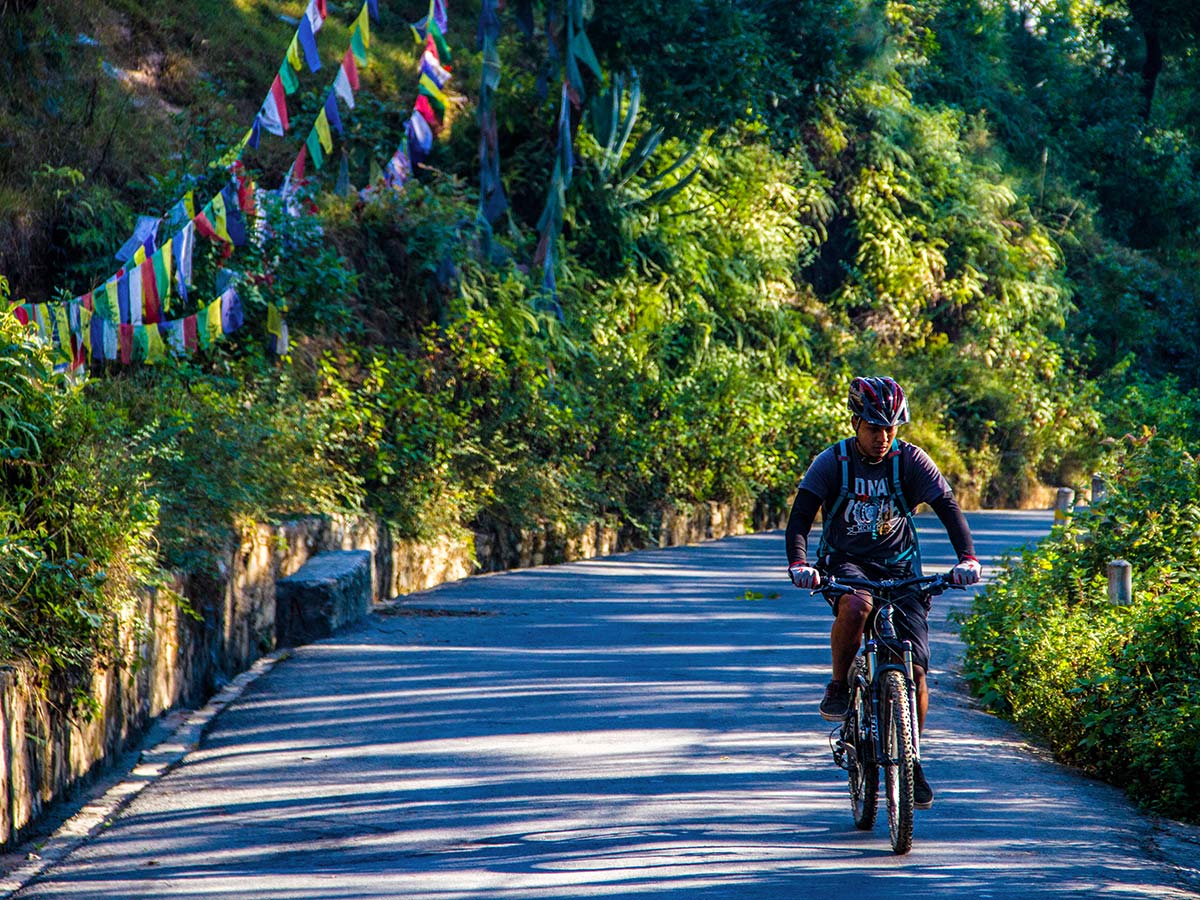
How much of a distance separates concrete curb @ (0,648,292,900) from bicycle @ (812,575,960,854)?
3.27 m

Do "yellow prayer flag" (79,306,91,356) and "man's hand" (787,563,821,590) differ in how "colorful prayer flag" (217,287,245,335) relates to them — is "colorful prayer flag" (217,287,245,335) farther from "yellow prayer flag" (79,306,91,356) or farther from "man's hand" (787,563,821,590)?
"man's hand" (787,563,821,590)

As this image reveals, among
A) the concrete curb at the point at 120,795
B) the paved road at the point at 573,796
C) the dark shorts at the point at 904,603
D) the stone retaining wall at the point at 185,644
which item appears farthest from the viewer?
the dark shorts at the point at 904,603

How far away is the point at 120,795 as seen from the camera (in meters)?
7.64

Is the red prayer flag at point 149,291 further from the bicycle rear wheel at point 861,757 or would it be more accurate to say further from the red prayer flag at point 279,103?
the bicycle rear wheel at point 861,757

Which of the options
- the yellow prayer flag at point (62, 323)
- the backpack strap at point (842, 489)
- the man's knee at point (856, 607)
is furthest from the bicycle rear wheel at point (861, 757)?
the yellow prayer flag at point (62, 323)

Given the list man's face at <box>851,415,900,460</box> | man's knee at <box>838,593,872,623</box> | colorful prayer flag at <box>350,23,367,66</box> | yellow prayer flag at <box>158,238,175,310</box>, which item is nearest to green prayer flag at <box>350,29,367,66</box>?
colorful prayer flag at <box>350,23,367,66</box>

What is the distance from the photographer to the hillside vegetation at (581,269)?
11984 mm

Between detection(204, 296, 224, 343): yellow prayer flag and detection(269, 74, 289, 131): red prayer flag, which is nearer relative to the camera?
detection(204, 296, 224, 343): yellow prayer flag

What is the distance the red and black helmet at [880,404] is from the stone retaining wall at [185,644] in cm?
376

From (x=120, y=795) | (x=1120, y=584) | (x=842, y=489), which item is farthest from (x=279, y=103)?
(x=842, y=489)

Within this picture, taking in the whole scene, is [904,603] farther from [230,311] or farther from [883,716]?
[230,311]

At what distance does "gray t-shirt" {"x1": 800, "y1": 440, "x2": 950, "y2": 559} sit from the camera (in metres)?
7.23

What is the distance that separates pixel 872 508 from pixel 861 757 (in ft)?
3.57

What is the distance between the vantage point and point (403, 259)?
20734mm
